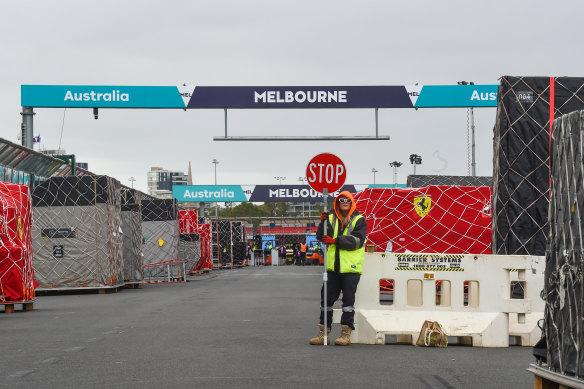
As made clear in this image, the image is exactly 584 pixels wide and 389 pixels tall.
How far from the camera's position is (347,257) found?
12.1m

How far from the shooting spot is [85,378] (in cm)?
860

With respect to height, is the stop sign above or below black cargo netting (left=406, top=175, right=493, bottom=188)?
below

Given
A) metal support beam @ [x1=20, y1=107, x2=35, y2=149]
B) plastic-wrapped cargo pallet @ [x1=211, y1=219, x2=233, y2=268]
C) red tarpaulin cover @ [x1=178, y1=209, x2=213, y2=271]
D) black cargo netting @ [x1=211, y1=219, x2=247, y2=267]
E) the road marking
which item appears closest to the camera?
the road marking

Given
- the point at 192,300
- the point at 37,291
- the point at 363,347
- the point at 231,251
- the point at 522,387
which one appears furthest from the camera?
the point at 231,251

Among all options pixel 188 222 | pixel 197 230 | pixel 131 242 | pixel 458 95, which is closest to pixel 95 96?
pixel 131 242

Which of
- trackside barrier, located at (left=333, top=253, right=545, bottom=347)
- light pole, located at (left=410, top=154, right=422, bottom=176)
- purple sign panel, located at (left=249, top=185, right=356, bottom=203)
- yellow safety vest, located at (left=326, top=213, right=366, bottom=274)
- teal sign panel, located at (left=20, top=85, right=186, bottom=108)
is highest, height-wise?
light pole, located at (left=410, top=154, right=422, bottom=176)

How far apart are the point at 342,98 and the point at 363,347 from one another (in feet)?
61.0

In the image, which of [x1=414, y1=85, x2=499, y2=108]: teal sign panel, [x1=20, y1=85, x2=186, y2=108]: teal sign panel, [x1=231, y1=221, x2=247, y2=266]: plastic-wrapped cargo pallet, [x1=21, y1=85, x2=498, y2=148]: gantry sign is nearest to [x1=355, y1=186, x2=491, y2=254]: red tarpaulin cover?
[x1=21, y1=85, x2=498, y2=148]: gantry sign

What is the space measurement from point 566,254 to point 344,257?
235 inches

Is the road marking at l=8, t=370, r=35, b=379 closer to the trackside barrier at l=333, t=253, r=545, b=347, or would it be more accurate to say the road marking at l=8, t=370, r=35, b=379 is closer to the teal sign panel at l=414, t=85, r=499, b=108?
the trackside barrier at l=333, t=253, r=545, b=347

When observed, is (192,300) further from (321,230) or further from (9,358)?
(9,358)

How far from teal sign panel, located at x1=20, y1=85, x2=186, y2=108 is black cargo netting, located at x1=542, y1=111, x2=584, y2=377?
23.4 m

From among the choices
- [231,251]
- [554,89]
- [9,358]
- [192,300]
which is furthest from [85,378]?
[231,251]

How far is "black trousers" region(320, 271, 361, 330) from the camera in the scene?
11.9 meters
